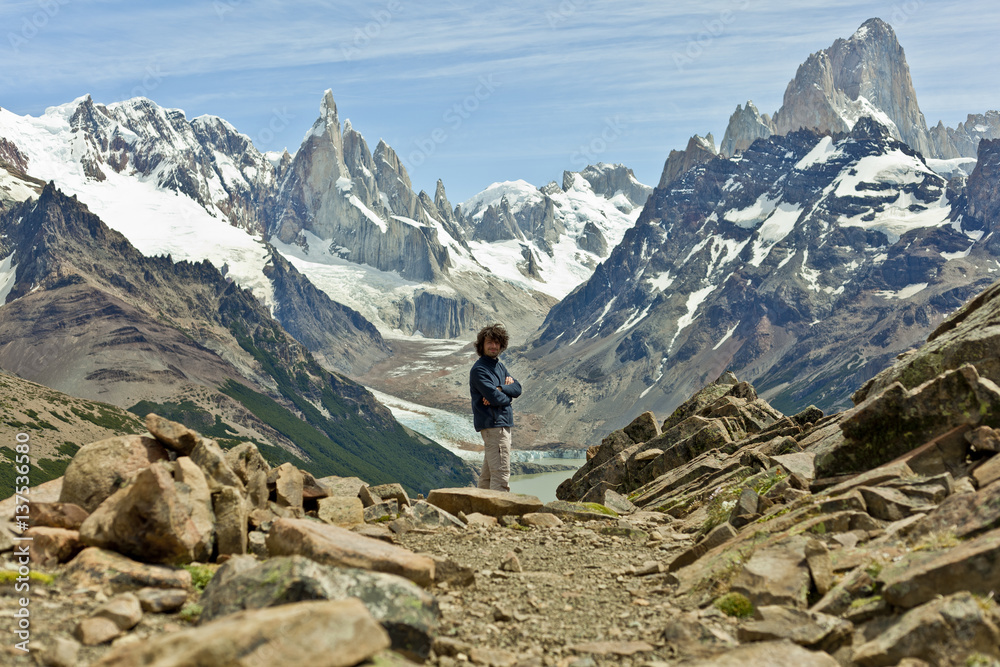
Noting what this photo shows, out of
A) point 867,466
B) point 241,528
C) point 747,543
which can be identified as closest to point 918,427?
point 867,466

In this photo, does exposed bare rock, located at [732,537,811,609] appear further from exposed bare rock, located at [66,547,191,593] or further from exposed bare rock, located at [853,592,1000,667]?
exposed bare rock, located at [66,547,191,593]

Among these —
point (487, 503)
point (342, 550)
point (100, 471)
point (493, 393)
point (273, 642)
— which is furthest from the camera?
point (493, 393)

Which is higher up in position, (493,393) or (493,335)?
(493,335)

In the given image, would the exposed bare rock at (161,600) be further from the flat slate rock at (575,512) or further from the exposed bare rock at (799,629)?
the flat slate rock at (575,512)

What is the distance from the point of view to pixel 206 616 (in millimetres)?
10719

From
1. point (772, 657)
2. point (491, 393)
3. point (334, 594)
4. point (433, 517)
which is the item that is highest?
point (491, 393)

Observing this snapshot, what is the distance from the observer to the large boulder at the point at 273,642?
808 cm

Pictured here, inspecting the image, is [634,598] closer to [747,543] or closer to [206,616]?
[747,543]

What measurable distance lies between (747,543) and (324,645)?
Result: 9118 millimetres

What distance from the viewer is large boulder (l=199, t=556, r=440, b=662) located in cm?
1031

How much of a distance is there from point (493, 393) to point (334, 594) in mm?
12661

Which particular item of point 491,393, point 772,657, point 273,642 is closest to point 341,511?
point 491,393

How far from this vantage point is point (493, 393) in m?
22.7

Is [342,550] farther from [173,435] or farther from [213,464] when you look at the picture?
[173,435]
